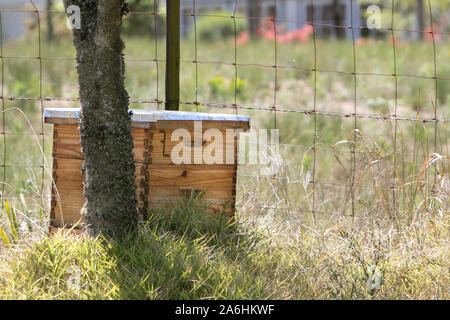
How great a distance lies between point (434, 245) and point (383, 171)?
571mm

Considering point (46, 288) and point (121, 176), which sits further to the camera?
point (121, 176)

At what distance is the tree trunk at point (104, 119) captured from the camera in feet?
8.80

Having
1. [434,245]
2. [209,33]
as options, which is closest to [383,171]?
[434,245]

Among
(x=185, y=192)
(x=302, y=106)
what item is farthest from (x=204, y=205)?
(x=302, y=106)

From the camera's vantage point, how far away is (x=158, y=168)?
3047 millimetres

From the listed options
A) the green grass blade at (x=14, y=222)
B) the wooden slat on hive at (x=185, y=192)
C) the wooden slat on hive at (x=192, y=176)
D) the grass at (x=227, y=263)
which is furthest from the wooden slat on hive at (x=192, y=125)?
the green grass blade at (x=14, y=222)

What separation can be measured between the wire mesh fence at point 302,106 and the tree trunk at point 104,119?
523 millimetres

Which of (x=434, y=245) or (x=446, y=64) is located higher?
(x=446, y=64)

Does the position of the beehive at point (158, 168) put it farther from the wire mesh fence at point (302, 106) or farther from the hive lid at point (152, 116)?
the wire mesh fence at point (302, 106)

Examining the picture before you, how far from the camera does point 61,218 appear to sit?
3.05 m

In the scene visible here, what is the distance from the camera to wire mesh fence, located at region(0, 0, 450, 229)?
11.8ft

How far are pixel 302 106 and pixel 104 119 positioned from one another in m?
4.80
